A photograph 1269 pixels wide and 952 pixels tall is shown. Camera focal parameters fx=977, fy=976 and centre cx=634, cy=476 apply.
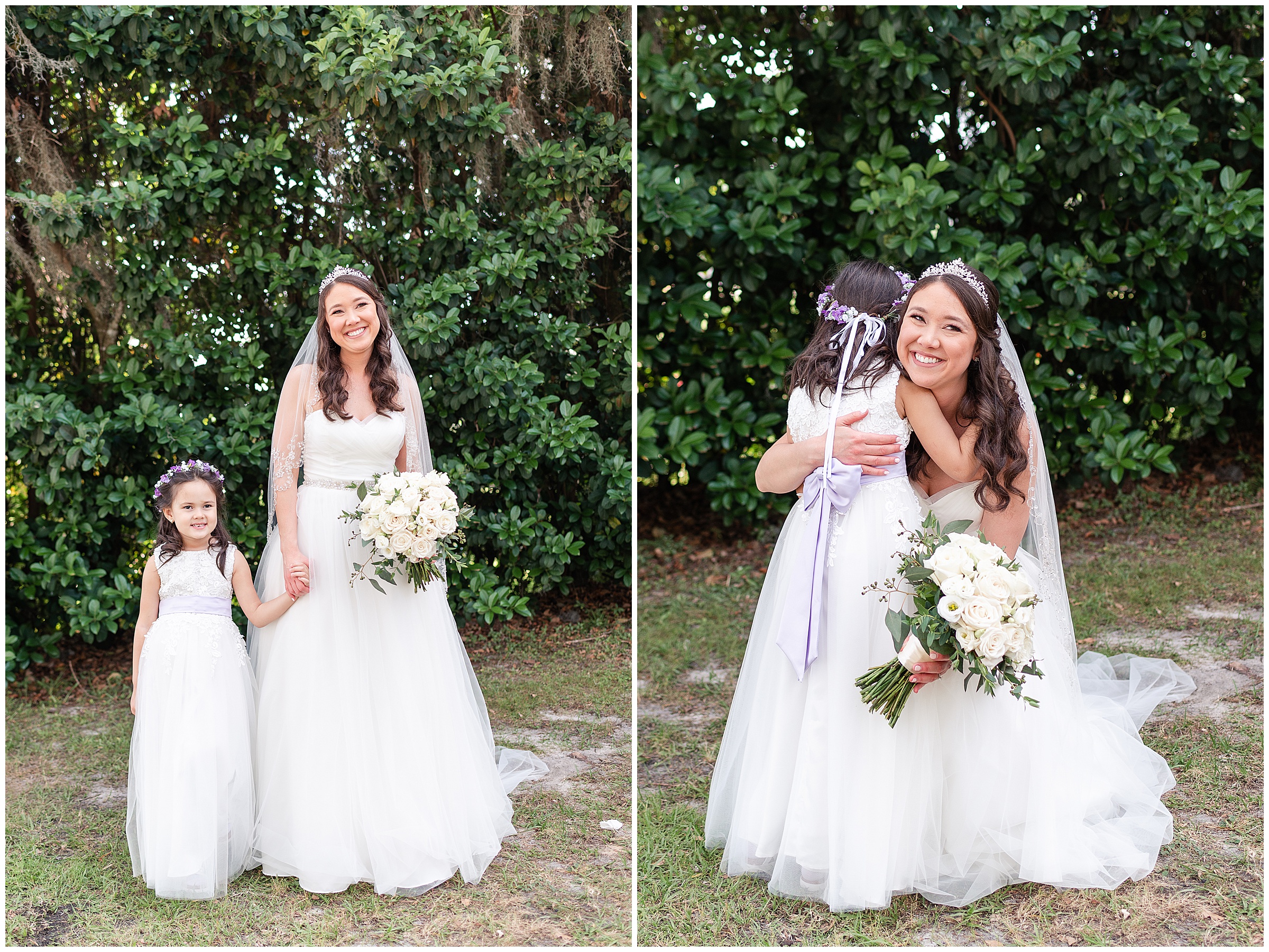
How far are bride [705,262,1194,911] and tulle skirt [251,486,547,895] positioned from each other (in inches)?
43.3

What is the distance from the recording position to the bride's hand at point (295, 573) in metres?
3.66

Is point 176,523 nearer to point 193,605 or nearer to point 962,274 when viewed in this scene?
point 193,605

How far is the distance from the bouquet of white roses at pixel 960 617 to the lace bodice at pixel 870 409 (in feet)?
1.25

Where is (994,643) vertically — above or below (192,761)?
above

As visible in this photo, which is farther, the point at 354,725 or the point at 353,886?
the point at 354,725

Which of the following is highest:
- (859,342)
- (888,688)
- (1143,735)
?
(859,342)

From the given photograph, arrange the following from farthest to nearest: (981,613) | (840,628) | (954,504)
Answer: (954,504), (840,628), (981,613)

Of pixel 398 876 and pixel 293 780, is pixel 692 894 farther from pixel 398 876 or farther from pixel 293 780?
pixel 293 780

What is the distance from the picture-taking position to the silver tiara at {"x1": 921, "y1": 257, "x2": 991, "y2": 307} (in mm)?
3180

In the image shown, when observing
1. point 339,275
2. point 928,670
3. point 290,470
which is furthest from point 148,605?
point 928,670

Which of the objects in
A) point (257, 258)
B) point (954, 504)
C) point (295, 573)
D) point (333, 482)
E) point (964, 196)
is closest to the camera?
point (954, 504)

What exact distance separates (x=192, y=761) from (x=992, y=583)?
111 inches

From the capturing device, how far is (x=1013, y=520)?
11.0 feet

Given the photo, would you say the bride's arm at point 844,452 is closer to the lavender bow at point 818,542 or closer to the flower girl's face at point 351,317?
the lavender bow at point 818,542
